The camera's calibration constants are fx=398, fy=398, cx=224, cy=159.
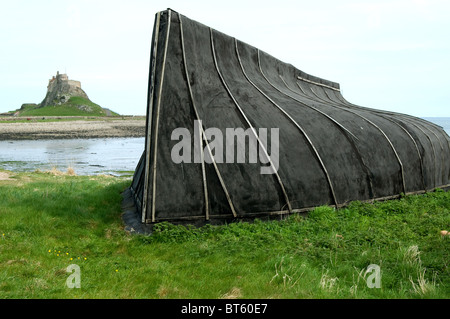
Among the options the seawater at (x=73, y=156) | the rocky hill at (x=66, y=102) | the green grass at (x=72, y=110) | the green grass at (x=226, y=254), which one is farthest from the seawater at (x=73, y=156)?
the rocky hill at (x=66, y=102)

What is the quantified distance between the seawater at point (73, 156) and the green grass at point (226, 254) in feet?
58.9

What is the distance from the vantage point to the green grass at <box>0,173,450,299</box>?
6754 millimetres

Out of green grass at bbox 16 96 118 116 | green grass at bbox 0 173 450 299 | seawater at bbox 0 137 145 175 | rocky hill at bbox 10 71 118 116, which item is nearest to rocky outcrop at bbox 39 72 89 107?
A: rocky hill at bbox 10 71 118 116

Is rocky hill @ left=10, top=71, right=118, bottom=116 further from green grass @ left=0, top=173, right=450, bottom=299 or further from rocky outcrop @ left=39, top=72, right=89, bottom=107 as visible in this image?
green grass @ left=0, top=173, right=450, bottom=299

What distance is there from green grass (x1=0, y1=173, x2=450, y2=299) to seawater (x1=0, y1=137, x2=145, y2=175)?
17954mm

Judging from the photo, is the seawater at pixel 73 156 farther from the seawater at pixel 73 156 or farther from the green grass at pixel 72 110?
the green grass at pixel 72 110

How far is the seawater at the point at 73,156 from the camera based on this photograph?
30641 mm

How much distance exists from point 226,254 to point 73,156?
32570 mm

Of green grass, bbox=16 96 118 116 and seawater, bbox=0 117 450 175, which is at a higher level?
green grass, bbox=16 96 118 116

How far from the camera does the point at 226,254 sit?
8.59m

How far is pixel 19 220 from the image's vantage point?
10.6 m

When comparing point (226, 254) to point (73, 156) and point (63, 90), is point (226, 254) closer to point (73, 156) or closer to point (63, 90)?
point (73, 156)
